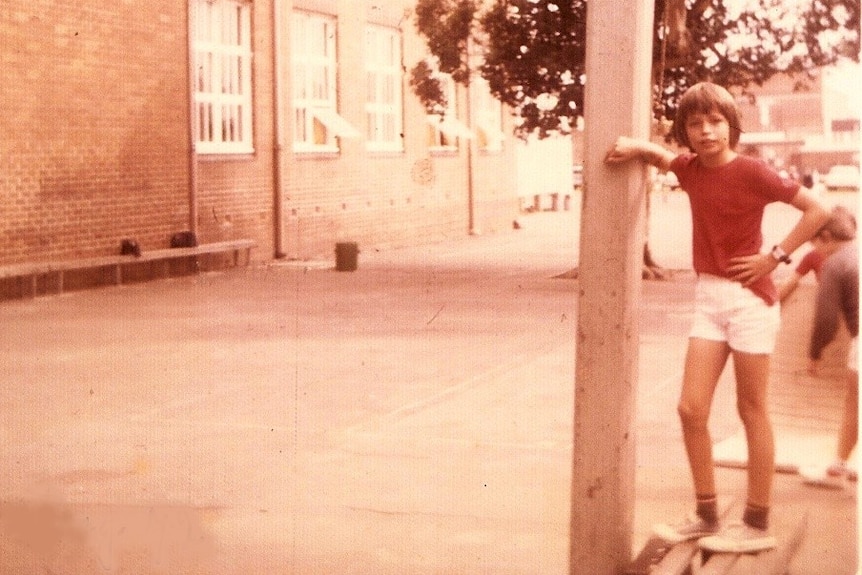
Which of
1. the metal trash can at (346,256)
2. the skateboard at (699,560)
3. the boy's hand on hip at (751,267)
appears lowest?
the metal trash can at (346,256)

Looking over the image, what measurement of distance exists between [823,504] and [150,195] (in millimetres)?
14410

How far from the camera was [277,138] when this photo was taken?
75.2 ft

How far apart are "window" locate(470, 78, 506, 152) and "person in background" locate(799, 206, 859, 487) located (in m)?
25.1

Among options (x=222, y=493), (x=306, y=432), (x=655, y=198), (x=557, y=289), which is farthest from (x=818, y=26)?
(x=655, y=198)

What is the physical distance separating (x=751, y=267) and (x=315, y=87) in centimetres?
2021

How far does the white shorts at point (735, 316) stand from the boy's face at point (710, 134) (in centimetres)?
46

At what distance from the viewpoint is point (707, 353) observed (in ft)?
17.4

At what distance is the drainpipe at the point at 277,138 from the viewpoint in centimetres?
2270

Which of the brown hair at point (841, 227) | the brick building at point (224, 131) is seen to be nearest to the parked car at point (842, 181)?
the brown hair at point (841, 227)

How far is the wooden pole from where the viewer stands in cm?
474

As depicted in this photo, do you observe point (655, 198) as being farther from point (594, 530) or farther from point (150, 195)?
point (594, 530)

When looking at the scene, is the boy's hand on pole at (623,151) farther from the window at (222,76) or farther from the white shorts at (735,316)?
the window at (222,76)

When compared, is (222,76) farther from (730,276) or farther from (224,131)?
(730,276)

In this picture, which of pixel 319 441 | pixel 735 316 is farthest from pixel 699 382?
pixel 319 441
